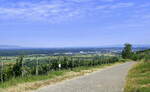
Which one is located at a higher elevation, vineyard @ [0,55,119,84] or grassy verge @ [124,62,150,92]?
vineyard @ [0,55,119,84]

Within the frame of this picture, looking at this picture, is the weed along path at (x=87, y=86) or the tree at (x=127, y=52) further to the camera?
the tree at (x=127, y=52)

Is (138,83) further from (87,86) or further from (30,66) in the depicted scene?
(30,66)

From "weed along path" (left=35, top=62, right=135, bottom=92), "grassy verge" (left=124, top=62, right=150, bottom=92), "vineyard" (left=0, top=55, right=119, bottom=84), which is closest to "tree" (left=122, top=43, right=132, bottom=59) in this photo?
"vineyard" (left=0, top=55, right=119, bottom=84)

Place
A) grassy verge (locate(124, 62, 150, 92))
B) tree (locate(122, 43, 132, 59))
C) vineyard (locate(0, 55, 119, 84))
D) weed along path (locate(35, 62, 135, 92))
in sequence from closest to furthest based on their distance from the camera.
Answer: grassy verge (locate(124, 62, 150, 92))
weed along path (locate(35, 62, 135, 92))
vineyard (locate(0, 55, 119, 84))
tree (locate(122, 43, 132, 59))

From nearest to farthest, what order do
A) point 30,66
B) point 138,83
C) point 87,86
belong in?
point 87,86 < point 138,83 < point 30,66

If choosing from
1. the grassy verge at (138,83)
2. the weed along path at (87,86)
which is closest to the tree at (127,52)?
the grassy verge at (138,83)

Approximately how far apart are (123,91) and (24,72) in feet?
22.5

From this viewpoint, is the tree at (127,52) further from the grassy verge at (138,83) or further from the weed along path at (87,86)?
the weed along path at (87,86)

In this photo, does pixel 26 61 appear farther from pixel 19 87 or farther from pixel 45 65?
pixel 19 87

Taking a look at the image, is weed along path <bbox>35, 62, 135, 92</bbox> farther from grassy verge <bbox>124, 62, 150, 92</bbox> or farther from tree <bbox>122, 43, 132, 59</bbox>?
tree <bbox>122, 43, 132, 59</bbox>

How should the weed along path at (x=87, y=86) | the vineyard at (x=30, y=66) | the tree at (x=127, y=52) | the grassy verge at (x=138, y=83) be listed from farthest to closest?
the tree at (x=127, y=52) → the vineyard at (x=30, y=66) → the weed along path at (x=87, y=86) → the grassy verge at (x=138, y=83)

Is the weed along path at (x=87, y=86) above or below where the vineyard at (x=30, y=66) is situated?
below

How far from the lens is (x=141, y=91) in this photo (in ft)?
33.7

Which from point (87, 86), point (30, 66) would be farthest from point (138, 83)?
point (30, 66)
